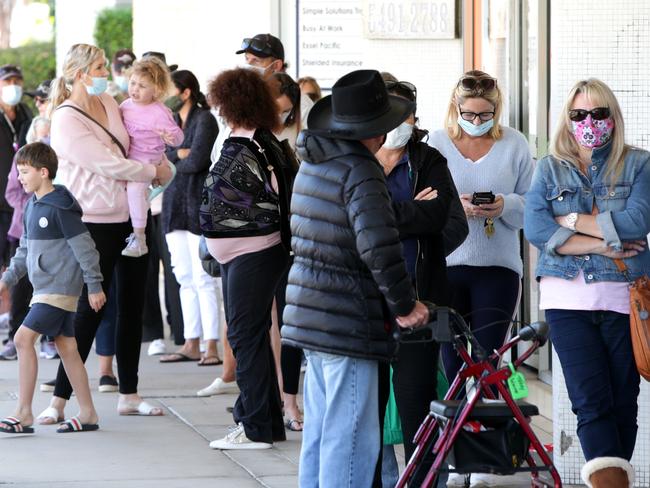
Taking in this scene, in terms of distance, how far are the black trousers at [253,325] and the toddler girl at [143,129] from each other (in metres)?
1.00

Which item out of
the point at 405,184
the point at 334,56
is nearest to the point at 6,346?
the point at 334,56

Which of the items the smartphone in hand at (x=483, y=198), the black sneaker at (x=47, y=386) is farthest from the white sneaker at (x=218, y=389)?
the smartphone in hand at (x=483, y=198)

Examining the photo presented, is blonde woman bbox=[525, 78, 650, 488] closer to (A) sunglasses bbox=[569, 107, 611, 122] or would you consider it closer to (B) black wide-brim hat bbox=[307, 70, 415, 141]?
(A) sunglasses bbox=[569, 107, 611, 122]

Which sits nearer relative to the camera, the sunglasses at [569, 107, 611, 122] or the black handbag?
the sunglasses at [569, 107, 611, 122]

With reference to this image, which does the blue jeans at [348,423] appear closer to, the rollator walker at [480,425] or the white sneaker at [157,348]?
the rollator walker at [480,425]

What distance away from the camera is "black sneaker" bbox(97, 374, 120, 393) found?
9.45 meters

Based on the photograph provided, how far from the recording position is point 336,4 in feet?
Result: 36.4

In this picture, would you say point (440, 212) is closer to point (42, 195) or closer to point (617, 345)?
point (617, 345)

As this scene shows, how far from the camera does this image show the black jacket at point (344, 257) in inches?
205

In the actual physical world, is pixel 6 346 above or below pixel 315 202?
below

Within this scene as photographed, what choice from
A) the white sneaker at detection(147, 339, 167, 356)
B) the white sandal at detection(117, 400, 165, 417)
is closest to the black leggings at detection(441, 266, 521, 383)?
the white sandal at detection(117, 400, 165, 417)

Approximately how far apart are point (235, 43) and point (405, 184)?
719 cm

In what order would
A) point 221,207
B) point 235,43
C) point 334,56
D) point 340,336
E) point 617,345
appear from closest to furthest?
point 340,336
point 617,345
point 221,207
point 334,56
point 235,43

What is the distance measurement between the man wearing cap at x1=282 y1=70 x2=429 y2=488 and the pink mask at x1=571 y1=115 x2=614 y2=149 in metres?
0.82
